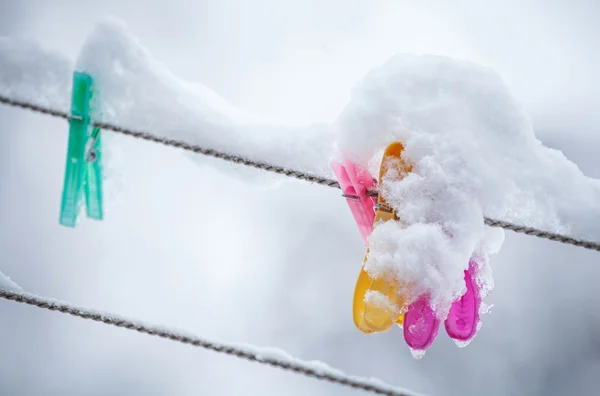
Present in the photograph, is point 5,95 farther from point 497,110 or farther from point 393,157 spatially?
point 497,110

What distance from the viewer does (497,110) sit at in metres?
0.98

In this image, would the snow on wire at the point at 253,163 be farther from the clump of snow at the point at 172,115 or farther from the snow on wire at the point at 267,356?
the snow on wire at the point at 267,356

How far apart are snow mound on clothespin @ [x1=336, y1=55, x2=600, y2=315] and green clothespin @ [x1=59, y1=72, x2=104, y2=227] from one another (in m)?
0.52

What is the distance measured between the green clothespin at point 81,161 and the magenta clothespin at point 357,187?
1.67 ft

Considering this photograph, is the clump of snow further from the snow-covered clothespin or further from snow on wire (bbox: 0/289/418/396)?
snow on wire (bbox: 0/289/418/396)

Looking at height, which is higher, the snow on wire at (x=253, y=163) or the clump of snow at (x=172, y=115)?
the clump of snow at (x=172, y=115)

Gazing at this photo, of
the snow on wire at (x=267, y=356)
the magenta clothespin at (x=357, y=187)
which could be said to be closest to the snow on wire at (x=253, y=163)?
the magenta clothespin at (x=357, y=187)

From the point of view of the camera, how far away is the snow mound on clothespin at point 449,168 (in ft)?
2.93

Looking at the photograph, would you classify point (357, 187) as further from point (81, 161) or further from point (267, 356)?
point (81, 161)

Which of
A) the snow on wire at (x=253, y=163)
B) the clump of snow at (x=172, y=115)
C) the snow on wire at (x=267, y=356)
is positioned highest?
the clump of snow at (x=172, y=115)

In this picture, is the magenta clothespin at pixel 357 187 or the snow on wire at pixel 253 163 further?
the magenta clothespin at pixel 357 187

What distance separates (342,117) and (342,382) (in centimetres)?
52

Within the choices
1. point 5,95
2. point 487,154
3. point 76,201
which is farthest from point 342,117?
point 5,95

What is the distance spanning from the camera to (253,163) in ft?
2.99
